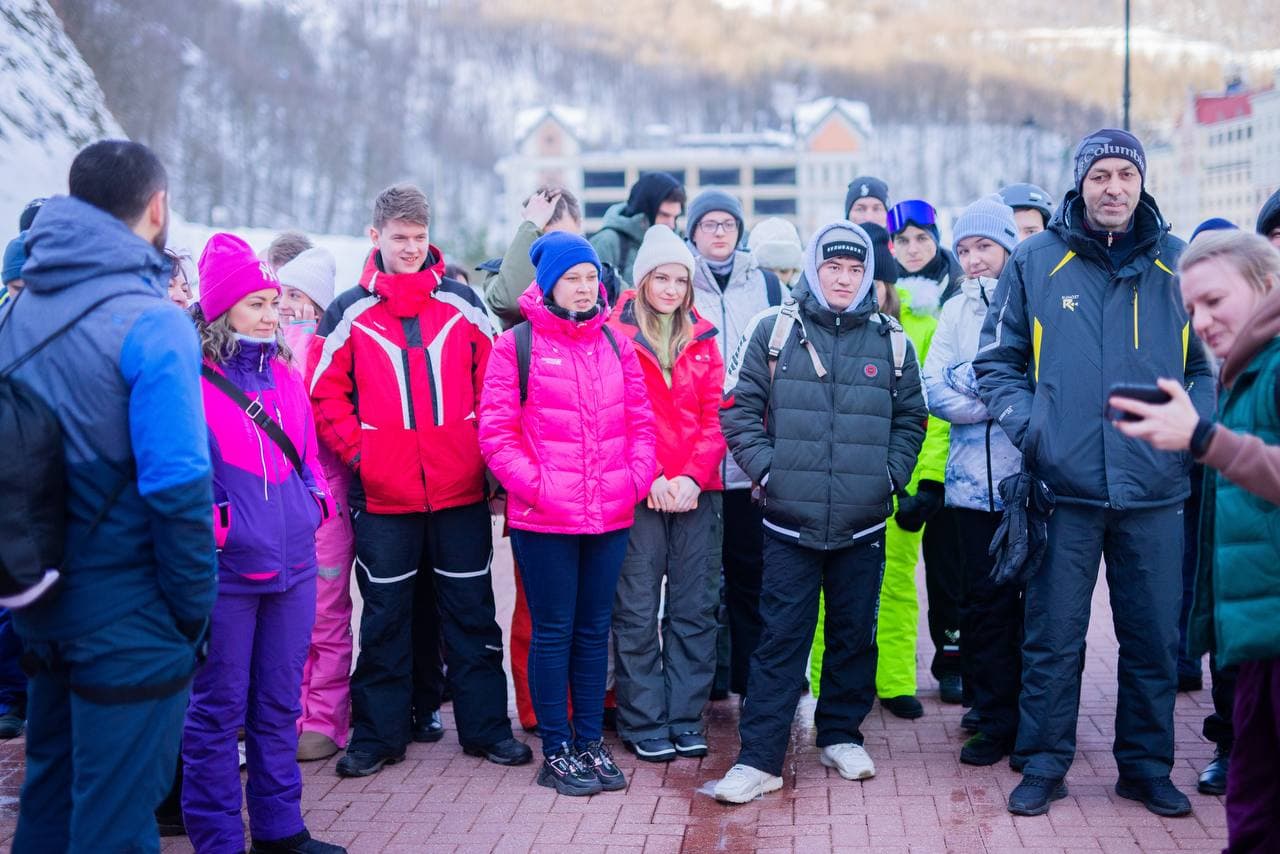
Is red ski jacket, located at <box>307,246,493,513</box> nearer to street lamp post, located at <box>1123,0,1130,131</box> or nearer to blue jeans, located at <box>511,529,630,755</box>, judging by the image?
blue jeans, located at <box>511,529,630,755</box>

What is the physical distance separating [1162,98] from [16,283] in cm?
6496

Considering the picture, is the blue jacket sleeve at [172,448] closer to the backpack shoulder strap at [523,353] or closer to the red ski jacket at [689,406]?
the backpack shoulder strap at [523,353]

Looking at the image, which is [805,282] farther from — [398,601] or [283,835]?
[283,835]

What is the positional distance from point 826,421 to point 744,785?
1348mm

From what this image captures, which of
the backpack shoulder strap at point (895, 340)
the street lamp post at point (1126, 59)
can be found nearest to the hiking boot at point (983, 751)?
the backpack shoulder strap at point (895, 340)

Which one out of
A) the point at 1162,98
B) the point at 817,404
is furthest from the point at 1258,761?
the point at 1162,98

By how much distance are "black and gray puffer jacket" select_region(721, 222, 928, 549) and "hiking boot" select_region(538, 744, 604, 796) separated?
44.6 inches

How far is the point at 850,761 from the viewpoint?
14.4ft

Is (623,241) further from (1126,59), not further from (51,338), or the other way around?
(1126,59)

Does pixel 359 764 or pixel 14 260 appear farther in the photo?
pixel 359 764

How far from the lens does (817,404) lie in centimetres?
427

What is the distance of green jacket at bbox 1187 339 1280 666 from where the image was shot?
8.95 feet

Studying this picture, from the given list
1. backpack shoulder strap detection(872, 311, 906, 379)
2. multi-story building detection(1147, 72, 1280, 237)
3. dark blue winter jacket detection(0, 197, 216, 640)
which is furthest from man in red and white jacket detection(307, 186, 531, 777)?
multi-story building detection(1147, 72, 1280, 237)

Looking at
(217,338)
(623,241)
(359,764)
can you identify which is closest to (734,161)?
(623,241)
